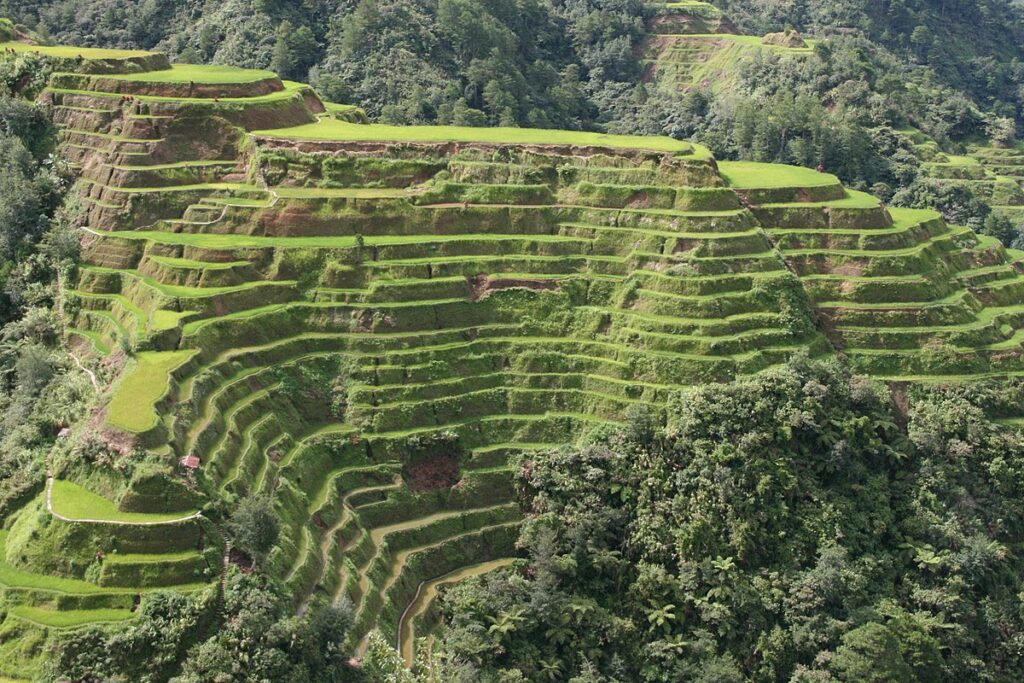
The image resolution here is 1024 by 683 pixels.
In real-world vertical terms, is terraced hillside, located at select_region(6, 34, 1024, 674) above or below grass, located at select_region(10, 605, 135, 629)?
above

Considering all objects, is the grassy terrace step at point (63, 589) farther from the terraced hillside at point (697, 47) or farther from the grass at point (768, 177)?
the terraced hillside at point (697, 47)

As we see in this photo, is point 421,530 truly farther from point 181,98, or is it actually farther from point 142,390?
point 181,98

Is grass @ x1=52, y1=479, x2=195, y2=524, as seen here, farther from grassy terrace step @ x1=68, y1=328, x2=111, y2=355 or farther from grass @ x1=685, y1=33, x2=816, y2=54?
grass @ x1=685, y1=33, x2=816, y2=54

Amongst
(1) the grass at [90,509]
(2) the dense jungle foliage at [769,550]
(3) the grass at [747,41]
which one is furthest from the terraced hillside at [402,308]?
(3) the grass at [747,41]

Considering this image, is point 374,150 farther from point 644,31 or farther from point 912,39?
point 912,39

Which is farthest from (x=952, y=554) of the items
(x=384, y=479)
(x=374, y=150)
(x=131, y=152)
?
(x=131, y=152)

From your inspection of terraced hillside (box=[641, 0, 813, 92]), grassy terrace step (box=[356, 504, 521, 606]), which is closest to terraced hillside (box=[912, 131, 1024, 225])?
terraced hillside (box=[641, 0, 813, 92])

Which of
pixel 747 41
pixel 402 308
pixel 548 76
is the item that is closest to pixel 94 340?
pixel 402 308
